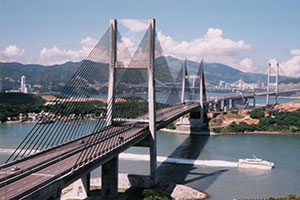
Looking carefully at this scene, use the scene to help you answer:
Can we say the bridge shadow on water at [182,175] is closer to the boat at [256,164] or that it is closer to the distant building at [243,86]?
the boat at [256,164]

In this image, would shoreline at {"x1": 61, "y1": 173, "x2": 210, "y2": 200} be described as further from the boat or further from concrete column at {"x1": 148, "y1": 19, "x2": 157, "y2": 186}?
the boat

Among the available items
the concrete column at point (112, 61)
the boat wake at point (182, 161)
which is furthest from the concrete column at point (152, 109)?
the boat wake at point (182, 161)

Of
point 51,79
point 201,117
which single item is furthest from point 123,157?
point 51,79

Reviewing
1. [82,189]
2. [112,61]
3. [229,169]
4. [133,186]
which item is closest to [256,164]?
[229,169]

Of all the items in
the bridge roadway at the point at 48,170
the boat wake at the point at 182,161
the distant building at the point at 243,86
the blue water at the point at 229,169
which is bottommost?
the blue water at the point at 229,169

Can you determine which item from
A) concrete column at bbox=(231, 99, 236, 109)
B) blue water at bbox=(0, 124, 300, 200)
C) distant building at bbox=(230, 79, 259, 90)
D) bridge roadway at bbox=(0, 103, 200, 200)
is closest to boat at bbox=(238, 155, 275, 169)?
blue water at bbox=(0, 124, 300, 200)

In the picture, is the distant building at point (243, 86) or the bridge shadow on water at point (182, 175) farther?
the distant building at point (243, 86)
